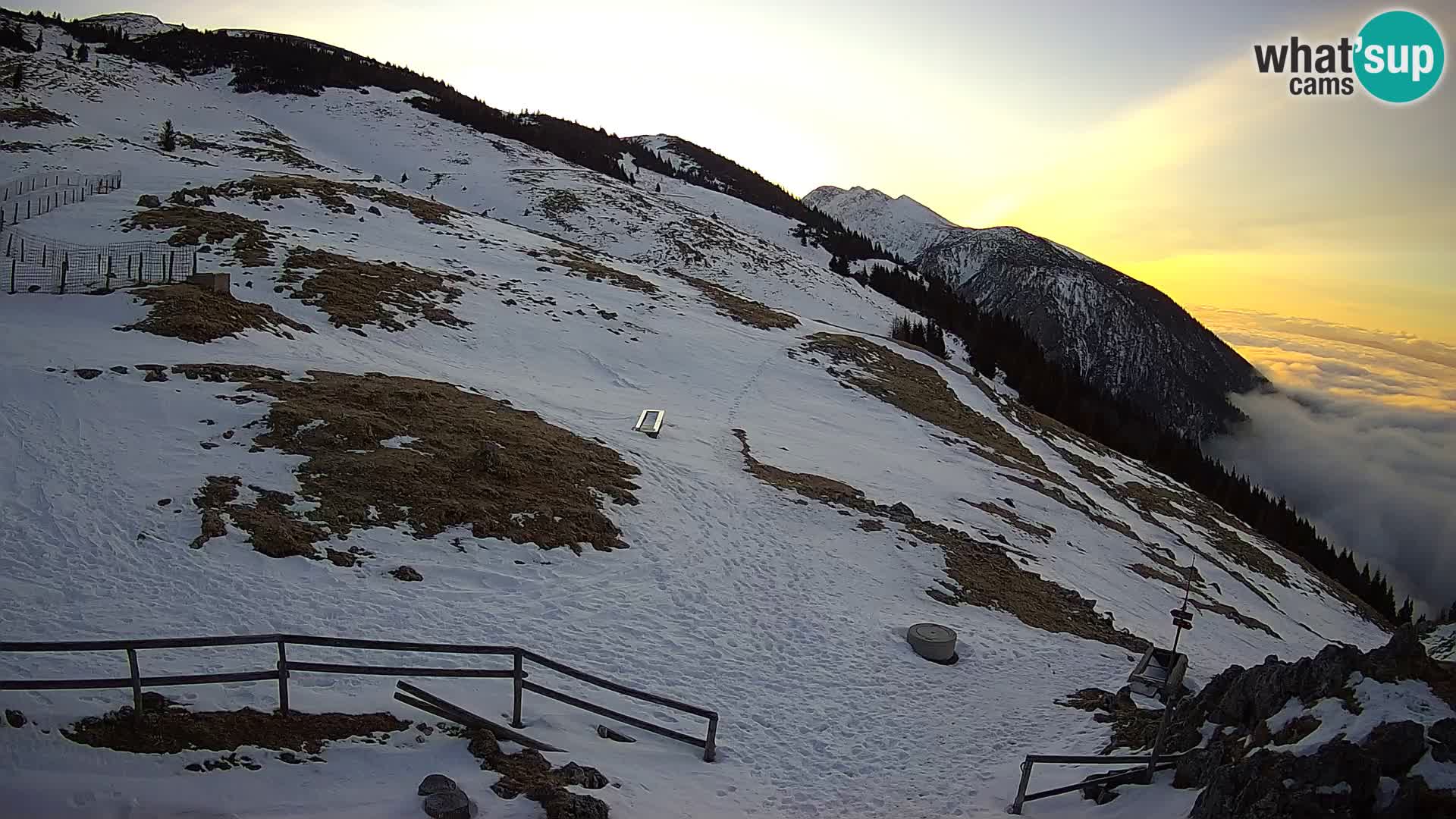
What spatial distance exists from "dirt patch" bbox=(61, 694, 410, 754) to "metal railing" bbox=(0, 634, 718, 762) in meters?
0.19

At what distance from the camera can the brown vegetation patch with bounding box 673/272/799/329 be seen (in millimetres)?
44938

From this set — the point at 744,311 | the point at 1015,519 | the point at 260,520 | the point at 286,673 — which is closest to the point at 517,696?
the point at 286,673

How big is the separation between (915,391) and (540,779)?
34.0 m

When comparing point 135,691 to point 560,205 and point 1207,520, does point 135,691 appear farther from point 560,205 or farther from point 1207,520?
point 560,205

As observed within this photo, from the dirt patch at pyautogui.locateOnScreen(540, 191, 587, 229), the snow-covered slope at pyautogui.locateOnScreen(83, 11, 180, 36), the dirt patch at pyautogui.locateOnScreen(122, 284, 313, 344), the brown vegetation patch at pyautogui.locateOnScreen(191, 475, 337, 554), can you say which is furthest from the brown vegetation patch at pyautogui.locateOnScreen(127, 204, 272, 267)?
the snow-covered slope at pyautogui.locateOnScreen(83, 11, 180, 36)

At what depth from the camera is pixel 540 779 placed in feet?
27.7

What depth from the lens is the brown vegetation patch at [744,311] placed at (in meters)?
44.9

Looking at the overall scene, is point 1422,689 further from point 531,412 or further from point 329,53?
point 329,53

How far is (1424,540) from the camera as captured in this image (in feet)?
617

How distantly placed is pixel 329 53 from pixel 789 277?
8816cm

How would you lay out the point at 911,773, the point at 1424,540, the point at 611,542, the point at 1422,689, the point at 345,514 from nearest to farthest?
the point at 1422,689, the point at 911,773, the point at 345,514, the point at 611,542, the point at 1424,540

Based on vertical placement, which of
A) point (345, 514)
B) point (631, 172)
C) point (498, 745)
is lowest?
point (498, 745)

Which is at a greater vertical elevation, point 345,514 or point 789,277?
point 789,277

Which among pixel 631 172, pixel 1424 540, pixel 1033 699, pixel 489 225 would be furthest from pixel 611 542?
pixel 1424 540
